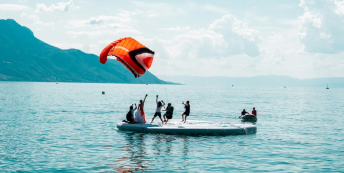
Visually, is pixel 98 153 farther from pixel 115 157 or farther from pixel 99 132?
pixel 99 132

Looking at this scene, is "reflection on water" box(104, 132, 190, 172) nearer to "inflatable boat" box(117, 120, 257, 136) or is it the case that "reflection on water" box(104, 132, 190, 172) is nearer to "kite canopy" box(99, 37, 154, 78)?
"inflatable boat" box(117, 120, 257, 136)

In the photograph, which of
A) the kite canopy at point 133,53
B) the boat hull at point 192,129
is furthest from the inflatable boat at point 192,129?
the kite canopy at point 133,53

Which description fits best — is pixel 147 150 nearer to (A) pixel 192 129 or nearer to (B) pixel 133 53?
(A) pixel 192 129

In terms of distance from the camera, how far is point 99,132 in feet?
107

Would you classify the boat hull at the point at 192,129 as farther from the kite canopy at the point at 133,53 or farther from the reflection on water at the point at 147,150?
the kite canopy at the point at 133,53

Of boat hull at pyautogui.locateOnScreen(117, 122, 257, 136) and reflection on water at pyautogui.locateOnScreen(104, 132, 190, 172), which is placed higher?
boat hull at pyautogui.locateOnScreen(117, 122, 257, 136)

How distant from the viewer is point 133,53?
1190 inches

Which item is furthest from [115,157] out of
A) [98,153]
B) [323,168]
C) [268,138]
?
[268,138]

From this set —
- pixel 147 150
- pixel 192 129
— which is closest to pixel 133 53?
pixel 192 129

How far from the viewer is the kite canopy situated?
3025 centimetres

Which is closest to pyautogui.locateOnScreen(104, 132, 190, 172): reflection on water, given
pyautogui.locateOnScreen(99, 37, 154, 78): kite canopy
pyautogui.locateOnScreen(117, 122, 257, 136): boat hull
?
pyautogui.locateOnScreen(117, 122, 257, 136): boat hull

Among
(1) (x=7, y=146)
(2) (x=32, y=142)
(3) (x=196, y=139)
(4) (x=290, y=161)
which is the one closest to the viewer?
(4) (x=290, y=161)

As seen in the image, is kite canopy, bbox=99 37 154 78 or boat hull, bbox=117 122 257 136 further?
kite canopy, bbox=99 37 154 78

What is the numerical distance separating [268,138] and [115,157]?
49.6 ft
